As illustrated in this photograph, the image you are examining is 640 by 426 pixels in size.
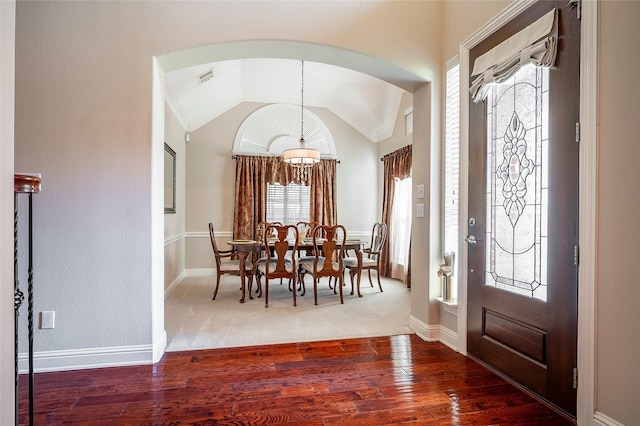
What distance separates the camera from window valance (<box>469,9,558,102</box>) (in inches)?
76.4

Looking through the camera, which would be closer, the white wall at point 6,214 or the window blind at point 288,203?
the white wall at point 6,214

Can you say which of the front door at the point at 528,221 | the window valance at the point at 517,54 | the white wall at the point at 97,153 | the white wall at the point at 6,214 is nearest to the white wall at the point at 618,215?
the front door at the point at 528,221

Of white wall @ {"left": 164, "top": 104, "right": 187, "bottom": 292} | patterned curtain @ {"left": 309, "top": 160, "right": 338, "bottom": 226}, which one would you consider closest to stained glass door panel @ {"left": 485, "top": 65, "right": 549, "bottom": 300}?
white wall @ {"left": 164, "top": 104, "right": 187, "bottom": 292}

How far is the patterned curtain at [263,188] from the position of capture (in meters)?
6.27

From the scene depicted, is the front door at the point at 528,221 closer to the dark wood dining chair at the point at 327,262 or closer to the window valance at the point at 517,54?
the window valance at the point at 517,54

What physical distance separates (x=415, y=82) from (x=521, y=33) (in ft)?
3.44

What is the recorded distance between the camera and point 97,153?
8.16 ft

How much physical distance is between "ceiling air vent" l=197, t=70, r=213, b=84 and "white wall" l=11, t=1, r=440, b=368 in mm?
2147

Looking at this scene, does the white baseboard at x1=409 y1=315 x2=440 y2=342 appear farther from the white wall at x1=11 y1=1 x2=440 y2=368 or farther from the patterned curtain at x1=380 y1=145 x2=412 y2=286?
the patterned curtain at x1=380 y1=145 x2=412 y2=286

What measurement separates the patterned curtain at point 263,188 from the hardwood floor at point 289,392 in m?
3.69

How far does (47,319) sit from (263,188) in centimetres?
422

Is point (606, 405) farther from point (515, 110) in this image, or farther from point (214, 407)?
point (214, 407)

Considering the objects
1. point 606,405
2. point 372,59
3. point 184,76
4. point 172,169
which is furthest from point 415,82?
point 172,169

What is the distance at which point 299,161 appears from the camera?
199 inches
